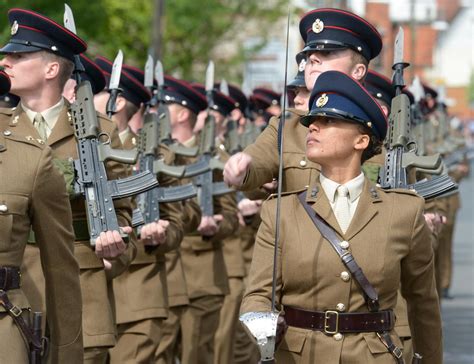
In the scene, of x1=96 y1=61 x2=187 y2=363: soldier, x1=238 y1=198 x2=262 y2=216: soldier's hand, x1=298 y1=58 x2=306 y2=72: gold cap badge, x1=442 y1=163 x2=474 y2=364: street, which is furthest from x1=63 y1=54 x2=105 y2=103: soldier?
x1=442 y1=163 x2=474 y2=364: street

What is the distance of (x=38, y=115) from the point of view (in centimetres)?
761

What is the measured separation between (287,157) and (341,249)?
1.47 metres

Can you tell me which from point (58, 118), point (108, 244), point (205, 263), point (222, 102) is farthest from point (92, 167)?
point (222, 102)

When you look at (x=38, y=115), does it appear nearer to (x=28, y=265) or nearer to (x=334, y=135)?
(x=28, y=265)

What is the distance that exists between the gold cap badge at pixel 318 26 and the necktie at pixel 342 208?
1.56 metres

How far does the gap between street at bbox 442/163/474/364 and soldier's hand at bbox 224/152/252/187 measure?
6185 millimetres

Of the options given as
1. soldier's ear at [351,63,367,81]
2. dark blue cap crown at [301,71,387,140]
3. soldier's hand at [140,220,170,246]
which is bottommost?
soldier's hand at [140,220,170,246]

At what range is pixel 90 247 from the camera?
7840 mm

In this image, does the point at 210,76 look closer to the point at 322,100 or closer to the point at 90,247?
the point at 90,247

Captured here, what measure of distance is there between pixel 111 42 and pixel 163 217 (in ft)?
57.9

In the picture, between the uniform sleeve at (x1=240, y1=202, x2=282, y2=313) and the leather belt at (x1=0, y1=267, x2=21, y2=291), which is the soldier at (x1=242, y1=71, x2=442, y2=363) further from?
the leather belt at (x1=0, y1=267, x2=21, y2=291)

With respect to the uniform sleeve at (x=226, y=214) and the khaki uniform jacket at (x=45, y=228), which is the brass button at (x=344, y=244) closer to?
the khaki uniform jacket at (x=45, y=228)

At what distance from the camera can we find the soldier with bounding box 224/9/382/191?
7309 mm

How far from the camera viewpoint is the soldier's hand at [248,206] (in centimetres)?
1225
